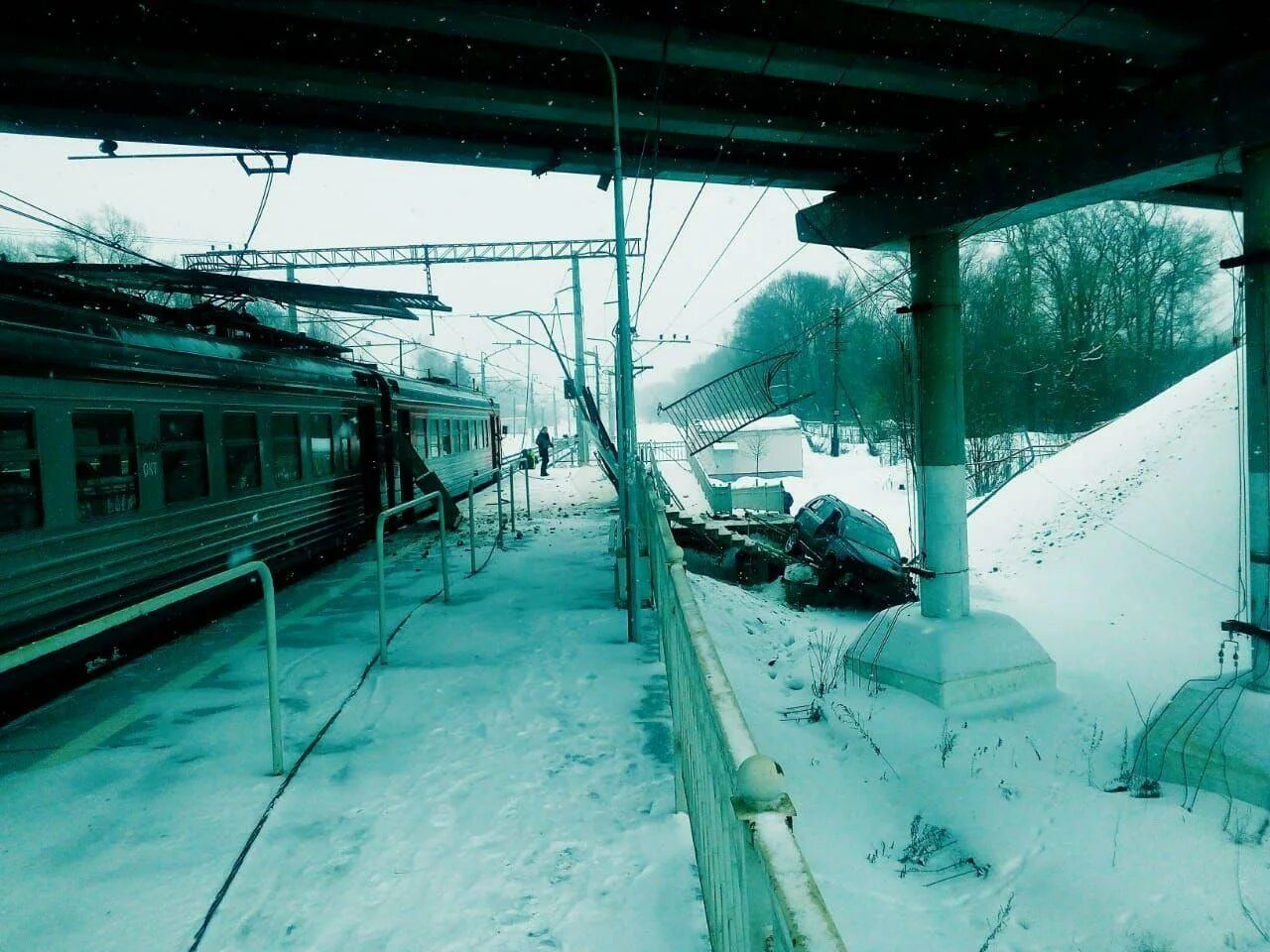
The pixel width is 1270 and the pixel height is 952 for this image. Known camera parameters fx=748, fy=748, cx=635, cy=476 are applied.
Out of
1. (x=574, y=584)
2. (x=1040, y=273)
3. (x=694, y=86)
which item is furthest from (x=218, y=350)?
(x=1040, y=273)

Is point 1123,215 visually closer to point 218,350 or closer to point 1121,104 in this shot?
point 1121,104

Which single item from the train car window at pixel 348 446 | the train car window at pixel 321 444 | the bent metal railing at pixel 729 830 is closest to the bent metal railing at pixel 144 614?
the bent metal railing at pixel 729 830

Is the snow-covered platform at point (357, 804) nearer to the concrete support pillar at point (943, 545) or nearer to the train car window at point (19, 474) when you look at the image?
the train car window at point (19, 474)

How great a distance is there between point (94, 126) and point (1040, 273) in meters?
39.2

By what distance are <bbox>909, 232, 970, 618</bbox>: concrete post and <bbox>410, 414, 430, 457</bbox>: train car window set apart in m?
9.98

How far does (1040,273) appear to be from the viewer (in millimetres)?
36844

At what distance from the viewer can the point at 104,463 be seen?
646 centimetres

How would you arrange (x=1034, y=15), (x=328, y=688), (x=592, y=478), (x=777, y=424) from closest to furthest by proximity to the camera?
1. (x=328, y=688)
2. (x=1034, y=15)
3. (x=592, y=478)
4. (x=777, y=424)

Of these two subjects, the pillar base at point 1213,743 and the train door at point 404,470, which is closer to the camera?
the pillar base at point 1213,743

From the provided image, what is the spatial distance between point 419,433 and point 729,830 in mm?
14942

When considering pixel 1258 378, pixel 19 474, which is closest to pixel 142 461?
pixel 19 474

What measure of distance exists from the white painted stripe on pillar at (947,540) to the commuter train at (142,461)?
332 inches

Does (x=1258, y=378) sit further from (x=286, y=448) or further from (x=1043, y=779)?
(x=286, y=448)

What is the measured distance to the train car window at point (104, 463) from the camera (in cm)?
619
